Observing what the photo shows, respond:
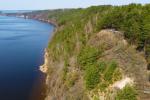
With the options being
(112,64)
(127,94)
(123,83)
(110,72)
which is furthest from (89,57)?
(127,94)

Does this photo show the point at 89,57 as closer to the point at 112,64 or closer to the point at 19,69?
the point at 112,64

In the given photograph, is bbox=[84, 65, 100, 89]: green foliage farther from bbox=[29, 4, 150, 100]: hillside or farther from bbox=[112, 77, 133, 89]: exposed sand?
bbox=[112, 77, 133, 89]: exposed sand


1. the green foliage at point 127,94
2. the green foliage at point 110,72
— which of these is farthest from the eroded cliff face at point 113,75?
the green foliage at point 127,94

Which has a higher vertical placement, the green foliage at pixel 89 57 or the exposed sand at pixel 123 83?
the green foliage at pixel 89 57

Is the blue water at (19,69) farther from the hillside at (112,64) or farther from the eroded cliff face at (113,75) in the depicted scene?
the eroded cliff face at (113,75)

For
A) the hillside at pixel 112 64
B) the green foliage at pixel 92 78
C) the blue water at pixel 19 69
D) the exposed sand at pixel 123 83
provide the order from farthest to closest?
the blue water at pixel 19 69
the green foliage at pixel 92 78
the hillside at pixel 112 64
the exposed sand at pixel 123 83

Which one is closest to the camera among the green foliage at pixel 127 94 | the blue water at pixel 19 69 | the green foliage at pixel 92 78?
the green foliage at pixel 127 94

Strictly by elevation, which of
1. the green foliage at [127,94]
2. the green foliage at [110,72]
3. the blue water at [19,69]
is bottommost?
the blue water at [19,69]

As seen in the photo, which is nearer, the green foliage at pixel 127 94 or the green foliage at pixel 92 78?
the green foliage at pixel 127 94
